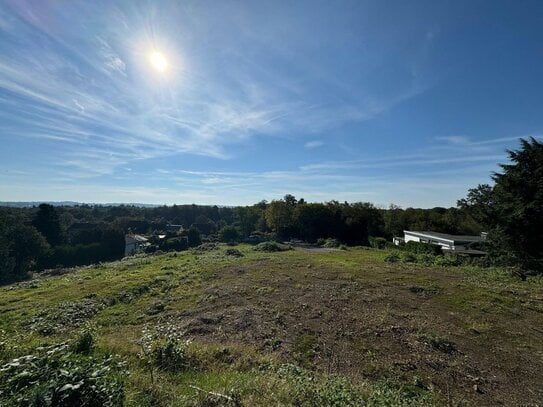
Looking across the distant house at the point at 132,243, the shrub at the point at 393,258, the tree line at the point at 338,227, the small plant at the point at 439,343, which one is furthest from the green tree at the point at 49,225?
the small plant at the point at 439,343

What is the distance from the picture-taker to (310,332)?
10914 mm

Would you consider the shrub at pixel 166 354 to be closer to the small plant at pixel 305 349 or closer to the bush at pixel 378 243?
the small plant at pixel 305 349

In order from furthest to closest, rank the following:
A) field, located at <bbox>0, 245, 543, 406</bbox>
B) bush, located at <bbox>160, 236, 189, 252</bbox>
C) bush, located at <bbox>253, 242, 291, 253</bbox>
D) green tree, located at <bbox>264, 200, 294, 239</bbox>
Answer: green tree, located at <bbox>264, 200, 294, 239</bbox> < bush, located at <bbox>160, 236, 189, 252</bbox> < bush, located at <bbox>253, 242, 291, 253</bbox> < field, located at <bbox>0, 245, 543, 406</bbox>

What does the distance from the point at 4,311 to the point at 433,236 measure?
44334mm

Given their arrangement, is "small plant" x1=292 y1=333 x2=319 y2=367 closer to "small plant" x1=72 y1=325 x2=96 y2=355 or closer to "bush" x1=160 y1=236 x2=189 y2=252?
"small plant" x1=72 y1=325 x2=96 y2=355

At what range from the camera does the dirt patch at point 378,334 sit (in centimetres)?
783

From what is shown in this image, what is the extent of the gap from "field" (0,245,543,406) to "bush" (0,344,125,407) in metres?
0.57

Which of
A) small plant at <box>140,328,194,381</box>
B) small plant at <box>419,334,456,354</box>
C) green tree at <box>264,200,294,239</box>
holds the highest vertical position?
green tree at <box>264,200,294,239</box>

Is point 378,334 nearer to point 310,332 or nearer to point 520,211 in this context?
point 310,332

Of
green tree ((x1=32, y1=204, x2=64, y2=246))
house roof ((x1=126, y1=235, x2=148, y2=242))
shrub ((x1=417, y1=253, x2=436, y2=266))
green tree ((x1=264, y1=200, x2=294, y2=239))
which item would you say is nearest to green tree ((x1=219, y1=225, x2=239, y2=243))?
green tree ((x1=264, y1=200, x2=294, y2=239))

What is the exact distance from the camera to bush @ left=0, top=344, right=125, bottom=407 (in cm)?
313

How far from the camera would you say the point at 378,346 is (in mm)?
9633

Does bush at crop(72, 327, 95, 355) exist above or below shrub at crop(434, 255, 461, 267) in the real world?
above

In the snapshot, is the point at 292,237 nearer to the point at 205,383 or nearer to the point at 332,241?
the point at 332,241
